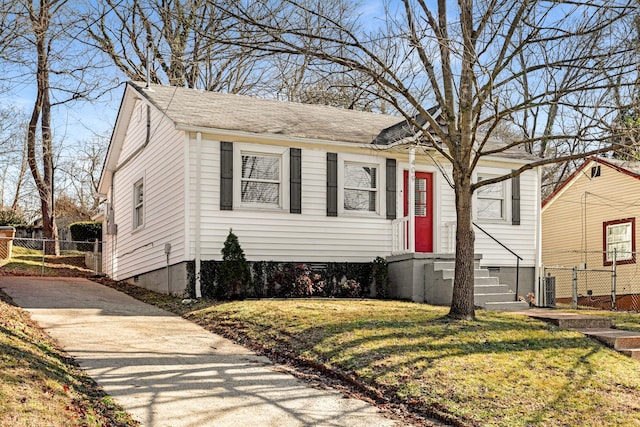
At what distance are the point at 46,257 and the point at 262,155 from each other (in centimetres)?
1289

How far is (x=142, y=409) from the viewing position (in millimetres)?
6258

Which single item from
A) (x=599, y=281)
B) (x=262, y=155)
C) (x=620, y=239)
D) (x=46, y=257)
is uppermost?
(x=262, y=155)

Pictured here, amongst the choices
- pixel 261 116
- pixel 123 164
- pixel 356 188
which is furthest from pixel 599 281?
pixel 123 164

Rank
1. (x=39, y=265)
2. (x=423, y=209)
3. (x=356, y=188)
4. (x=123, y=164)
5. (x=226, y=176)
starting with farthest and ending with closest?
(x=39, y=265), (x=123, y=164), (x=423, y=209), (x=356, y=188), (x=226, y=176)

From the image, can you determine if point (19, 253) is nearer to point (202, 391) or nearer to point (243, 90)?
point (243, 90)

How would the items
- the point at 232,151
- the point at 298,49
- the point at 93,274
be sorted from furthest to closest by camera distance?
1. the point at 93,274
2. the point at 232,151
3. the point at 298,49

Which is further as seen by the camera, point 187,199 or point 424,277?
point 424,277

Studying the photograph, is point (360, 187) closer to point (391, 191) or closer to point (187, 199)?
point (391, 191)

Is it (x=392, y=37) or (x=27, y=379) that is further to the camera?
(x=392, y=37)

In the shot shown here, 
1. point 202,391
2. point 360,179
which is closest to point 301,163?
point 360,179

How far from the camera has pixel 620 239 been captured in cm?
2197

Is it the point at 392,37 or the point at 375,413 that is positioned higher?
the point at 392,37

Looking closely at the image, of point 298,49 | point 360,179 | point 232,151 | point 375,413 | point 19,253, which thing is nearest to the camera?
point 375,413

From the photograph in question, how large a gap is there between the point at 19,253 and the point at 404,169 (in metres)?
15.0
